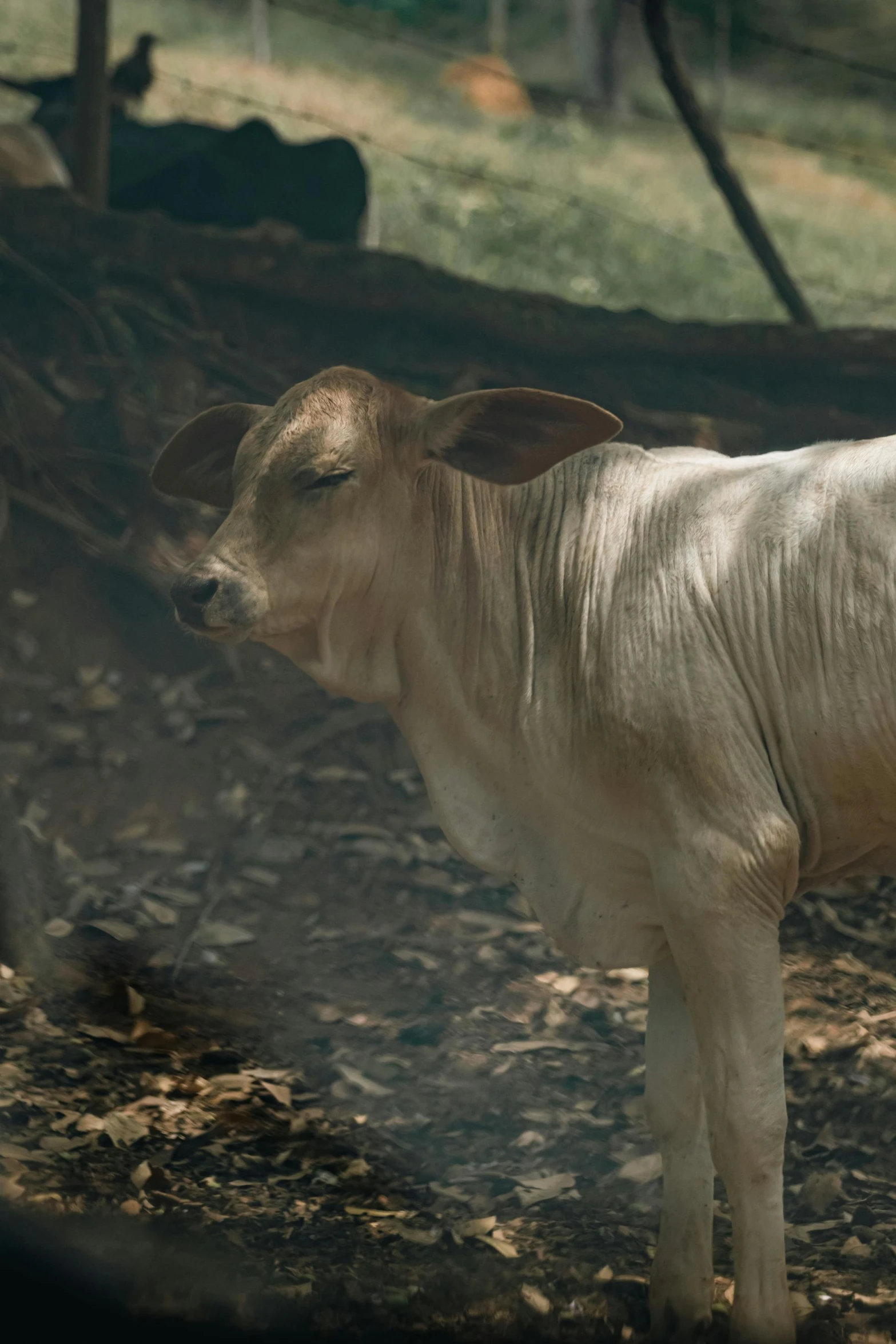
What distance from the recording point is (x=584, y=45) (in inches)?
669

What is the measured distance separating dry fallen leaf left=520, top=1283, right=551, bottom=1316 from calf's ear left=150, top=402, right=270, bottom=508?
2.09 meters

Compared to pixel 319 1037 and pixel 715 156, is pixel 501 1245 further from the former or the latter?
pixel 715 156

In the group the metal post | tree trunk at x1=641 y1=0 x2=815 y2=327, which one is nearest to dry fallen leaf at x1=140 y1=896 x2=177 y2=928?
tree trunk at x1=641 y1=0 x2=815 y2=327

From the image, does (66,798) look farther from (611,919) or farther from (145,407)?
(611,919)

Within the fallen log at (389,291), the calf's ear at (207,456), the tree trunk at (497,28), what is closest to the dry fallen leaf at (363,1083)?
the calf's ear at (207,456)

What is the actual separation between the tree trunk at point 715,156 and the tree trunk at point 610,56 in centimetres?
1023

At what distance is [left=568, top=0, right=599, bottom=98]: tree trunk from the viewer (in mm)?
16922

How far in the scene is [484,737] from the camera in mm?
3572

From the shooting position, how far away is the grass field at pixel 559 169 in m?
10.4

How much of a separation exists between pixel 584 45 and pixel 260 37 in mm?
4559

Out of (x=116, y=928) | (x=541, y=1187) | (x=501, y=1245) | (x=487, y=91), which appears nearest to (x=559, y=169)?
(x=487, y=91)

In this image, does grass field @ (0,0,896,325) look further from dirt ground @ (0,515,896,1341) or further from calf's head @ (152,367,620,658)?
calf's head @ (152,367,620,658)

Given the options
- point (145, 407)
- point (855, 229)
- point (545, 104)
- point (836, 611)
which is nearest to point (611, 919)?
point (836, 611)

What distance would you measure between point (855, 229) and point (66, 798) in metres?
9.70
